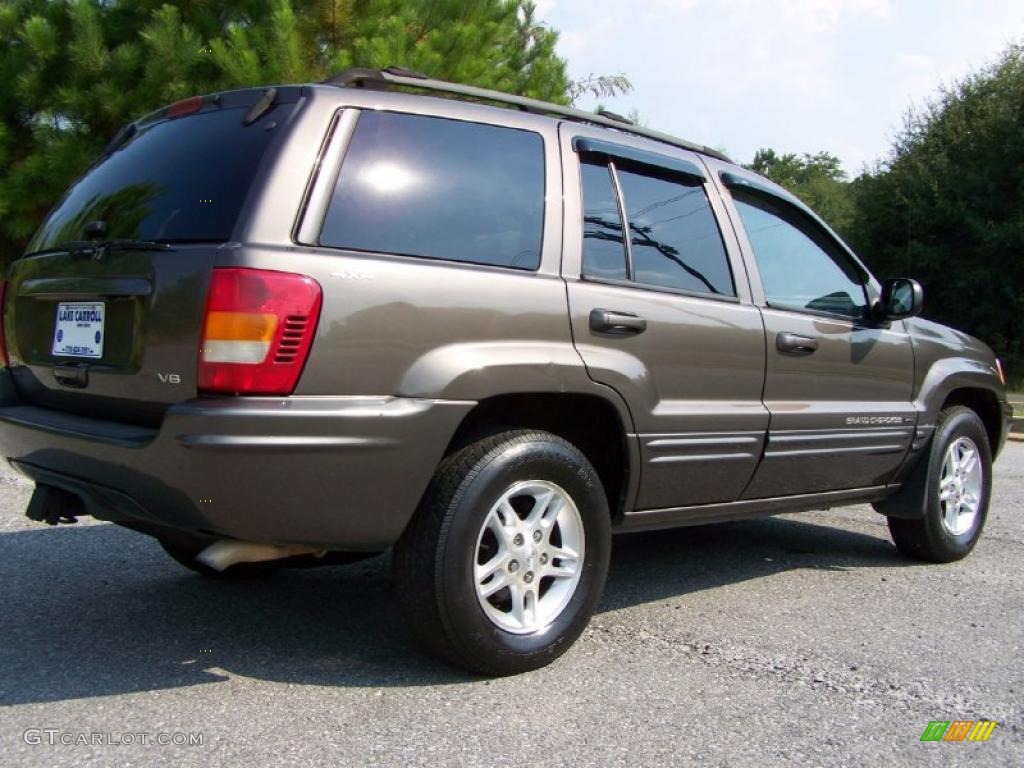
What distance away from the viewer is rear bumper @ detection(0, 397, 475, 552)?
2.61 metres

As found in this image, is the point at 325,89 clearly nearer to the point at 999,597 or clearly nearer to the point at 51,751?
the point at 51,751

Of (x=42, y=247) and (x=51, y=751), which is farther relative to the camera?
(x=42, y=247)

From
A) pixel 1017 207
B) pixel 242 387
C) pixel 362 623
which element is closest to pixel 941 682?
pixel 362 623

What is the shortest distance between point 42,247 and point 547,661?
221cm

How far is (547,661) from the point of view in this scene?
3.13 meters

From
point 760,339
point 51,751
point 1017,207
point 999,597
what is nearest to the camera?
point 51,751

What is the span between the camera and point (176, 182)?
3070 mm

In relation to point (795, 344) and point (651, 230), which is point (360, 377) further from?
point (795, 344)

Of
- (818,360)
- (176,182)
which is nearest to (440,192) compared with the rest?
(176,182)

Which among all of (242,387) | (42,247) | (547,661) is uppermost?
(42,247)

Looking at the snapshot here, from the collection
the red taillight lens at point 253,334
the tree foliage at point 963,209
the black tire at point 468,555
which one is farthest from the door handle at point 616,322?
the tree foliage at point 963,209

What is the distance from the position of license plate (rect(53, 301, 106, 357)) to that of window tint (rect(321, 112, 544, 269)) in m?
0.78

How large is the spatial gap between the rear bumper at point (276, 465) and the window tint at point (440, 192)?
0.49 metres

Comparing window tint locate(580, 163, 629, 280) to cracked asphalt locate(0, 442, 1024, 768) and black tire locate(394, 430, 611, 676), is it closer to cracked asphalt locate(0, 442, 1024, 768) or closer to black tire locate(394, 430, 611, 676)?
black tire locate(394, 430, 611, 676)
